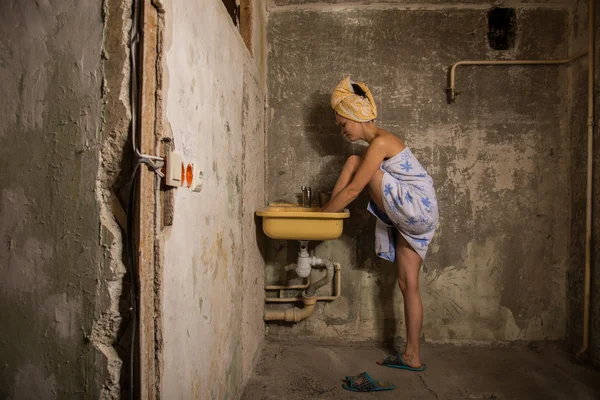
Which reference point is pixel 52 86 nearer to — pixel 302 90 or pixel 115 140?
pixel 115 140

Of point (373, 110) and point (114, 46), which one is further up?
point (373, 110)

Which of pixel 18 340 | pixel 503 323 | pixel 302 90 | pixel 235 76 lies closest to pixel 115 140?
pixel 18 340

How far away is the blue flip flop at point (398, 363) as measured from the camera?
2281 millimetres

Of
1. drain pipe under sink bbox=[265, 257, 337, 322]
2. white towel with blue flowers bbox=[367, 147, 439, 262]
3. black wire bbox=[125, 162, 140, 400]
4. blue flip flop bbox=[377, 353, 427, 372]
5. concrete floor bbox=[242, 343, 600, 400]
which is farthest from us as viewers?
drain pipe under sink bbox=[265, 257, 337, 322]

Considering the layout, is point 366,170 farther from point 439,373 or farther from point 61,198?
point 61,198

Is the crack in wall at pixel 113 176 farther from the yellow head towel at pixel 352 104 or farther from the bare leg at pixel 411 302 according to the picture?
the bare leg at pixel 411 302

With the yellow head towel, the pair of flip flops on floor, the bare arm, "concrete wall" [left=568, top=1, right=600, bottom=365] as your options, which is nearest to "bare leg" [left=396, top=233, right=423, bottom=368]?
the pair of flip flops on floor

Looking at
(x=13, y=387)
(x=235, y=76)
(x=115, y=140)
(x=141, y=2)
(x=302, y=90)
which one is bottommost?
(x=13, y=387)

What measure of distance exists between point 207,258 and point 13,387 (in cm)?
61

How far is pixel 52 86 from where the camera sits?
86 cm

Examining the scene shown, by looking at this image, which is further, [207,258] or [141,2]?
[207,258]

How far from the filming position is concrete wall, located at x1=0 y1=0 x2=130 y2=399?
0.85 meters

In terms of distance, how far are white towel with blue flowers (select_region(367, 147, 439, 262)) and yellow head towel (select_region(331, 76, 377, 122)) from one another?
318 mm

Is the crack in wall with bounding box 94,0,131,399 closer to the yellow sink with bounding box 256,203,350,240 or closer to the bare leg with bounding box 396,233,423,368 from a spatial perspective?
the yellow sink with bounding box 256,203,350,240
